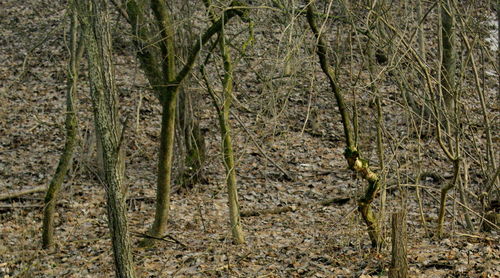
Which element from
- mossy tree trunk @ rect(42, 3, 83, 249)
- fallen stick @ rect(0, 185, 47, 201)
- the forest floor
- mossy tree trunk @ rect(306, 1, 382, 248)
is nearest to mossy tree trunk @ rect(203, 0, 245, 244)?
the forest floor

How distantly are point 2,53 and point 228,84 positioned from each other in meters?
11.6

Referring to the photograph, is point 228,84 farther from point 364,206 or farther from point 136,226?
point 136,226

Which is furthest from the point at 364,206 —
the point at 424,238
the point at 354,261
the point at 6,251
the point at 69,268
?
the point at 6,251

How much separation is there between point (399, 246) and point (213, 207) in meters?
4.98

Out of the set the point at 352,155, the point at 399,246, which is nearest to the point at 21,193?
the point at 352,155

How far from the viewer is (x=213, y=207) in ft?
33.4

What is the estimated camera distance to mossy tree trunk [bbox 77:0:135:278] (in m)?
5.07

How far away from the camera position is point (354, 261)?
696 cm

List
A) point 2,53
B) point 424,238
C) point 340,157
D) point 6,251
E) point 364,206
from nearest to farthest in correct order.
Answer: point 364,206
point 424,238
point 6,251
point 340,157
point 2,53

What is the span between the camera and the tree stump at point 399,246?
5.53 m

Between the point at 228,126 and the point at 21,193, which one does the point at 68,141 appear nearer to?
the point at 228,126

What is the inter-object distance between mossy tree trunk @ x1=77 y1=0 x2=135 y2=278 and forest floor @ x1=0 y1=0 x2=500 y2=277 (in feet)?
2.35

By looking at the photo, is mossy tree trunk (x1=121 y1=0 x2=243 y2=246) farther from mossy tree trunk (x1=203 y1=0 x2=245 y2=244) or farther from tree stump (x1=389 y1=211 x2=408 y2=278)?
tree stump (x1=389 y1=211 x2=408 y2=278)

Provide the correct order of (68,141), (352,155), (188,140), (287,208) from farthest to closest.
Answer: (188,140)
(287,208)
(68,141)
(352,155)
